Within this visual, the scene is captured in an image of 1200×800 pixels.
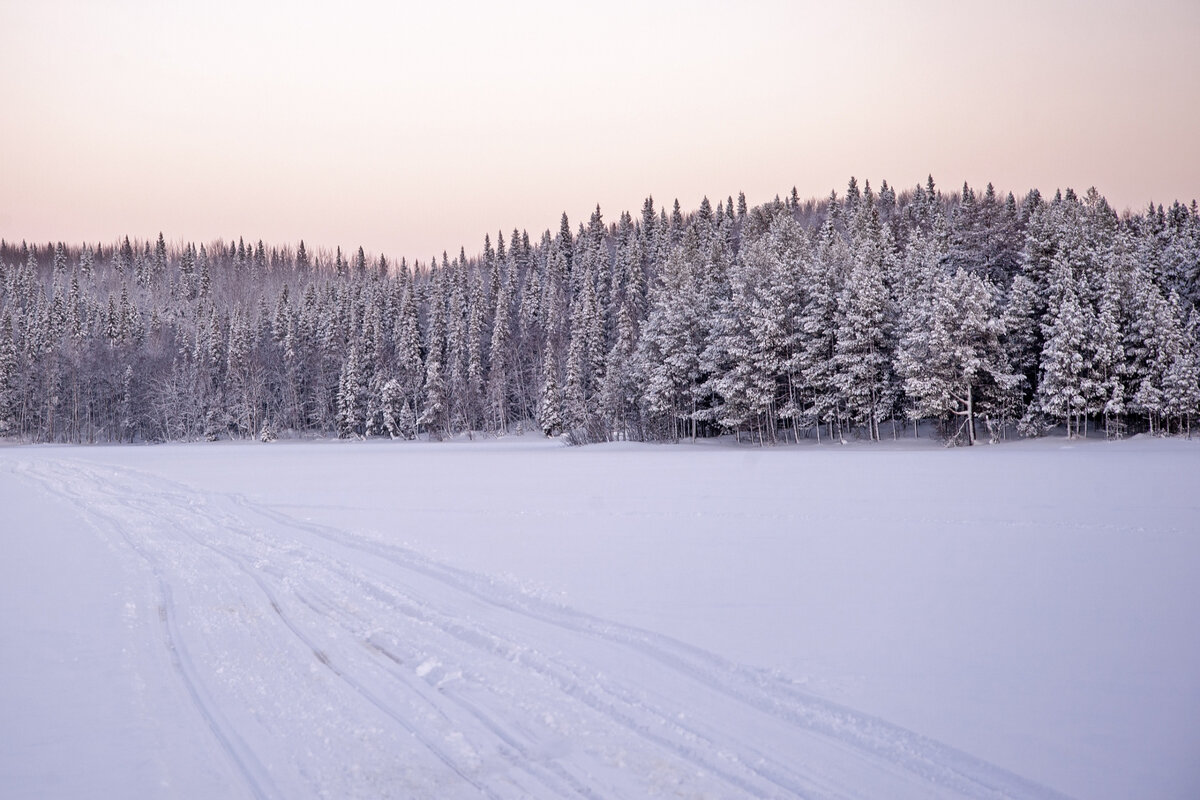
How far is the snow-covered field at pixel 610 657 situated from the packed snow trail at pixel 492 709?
24mm

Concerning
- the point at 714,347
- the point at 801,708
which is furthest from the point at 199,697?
the point at 714,347

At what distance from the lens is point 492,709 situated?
202 inches

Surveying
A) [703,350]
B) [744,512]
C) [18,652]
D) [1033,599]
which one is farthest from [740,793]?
[703,350]

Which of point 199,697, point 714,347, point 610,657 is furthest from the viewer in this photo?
point 714,347

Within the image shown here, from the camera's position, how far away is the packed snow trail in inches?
162

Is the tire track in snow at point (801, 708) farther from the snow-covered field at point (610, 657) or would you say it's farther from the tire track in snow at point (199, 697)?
the tire track in snow at point (199, 697)

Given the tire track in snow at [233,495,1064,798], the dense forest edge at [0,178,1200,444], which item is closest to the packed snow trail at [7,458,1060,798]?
the tire track in snow at [233,495,1064,798]

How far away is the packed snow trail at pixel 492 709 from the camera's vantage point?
4125 millimetres

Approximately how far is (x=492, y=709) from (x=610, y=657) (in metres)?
1.33

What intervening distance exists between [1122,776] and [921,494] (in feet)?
46.9

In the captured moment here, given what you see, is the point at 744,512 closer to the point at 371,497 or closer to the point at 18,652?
the point at 371,497

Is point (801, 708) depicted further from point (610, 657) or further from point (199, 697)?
point (199, 697)

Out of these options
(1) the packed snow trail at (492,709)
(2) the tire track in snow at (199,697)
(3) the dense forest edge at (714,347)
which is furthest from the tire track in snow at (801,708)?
(3) the dense forest edge at (714,347)

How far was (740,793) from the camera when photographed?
3.95m
